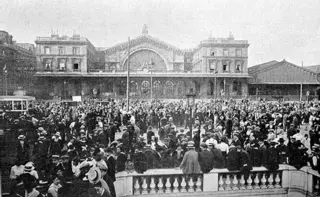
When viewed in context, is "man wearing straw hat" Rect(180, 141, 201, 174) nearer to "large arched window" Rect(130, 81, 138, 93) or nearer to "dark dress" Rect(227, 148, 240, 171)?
"dark dress" Rect(227, 148, 240, 171)

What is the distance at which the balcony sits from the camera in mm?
5156

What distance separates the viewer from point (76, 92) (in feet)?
114

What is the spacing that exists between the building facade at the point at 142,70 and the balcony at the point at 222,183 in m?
25.4

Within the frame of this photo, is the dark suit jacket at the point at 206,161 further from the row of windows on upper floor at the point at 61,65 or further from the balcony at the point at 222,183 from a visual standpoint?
the row of windows on upper floor at the point at 61,65

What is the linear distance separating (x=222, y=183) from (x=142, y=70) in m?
33.6

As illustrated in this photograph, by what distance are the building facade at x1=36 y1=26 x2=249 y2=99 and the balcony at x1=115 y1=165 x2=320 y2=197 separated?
25.4 metres

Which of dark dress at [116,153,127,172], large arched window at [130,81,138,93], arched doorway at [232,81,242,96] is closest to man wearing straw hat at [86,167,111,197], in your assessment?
dark dress at [116,153,127,172]

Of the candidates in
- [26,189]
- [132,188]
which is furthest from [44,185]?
[132,188]

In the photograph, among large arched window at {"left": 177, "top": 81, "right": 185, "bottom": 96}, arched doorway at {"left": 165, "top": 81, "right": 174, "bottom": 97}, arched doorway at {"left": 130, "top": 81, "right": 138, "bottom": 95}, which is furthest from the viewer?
large arched window at {"left": 177, "top": 81, "right": 185, "bottom": 96}

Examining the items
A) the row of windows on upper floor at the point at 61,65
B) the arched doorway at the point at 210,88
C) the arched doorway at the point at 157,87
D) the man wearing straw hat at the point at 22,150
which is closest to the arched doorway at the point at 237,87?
the arched doorway at the point at 210,88

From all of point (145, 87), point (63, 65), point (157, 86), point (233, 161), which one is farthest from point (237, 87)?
point (233, 161)

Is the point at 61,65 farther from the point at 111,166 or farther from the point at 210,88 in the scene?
the point at 111,166

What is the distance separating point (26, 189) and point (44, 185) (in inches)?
23.3

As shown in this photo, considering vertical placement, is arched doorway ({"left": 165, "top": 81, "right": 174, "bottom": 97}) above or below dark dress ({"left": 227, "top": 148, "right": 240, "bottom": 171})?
above
